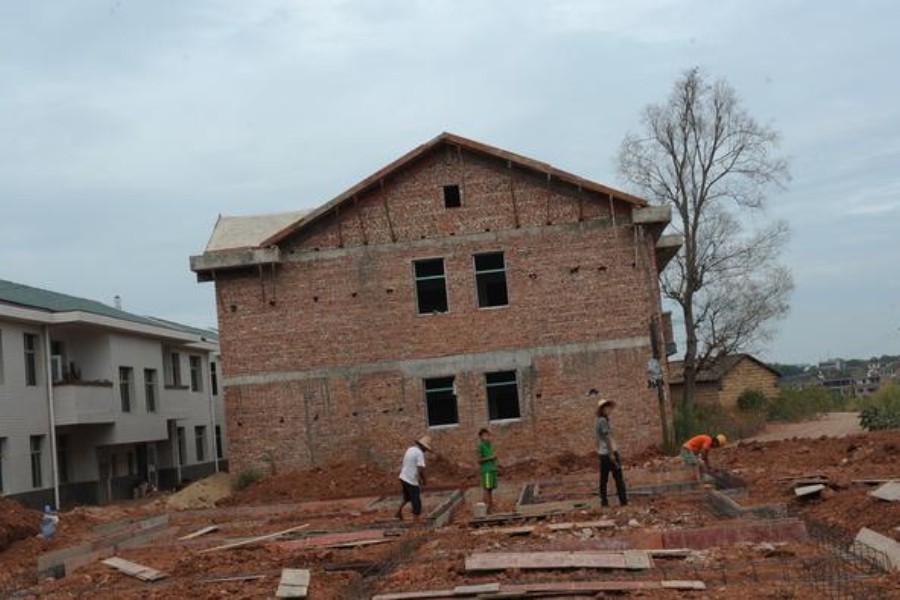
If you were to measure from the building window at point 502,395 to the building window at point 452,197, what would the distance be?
446 cm

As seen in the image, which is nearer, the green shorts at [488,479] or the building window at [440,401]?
the green shorts at [488,479]

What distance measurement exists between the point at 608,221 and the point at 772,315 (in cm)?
2085

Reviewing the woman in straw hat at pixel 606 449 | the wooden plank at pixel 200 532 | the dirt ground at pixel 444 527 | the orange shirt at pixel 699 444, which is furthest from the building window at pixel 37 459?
the woman in straw hat at pixel 606 449

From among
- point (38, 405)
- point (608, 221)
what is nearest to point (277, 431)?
point (38, 405)

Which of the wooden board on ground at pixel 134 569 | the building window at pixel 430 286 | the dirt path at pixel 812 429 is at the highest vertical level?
the building window at pixel 430 286

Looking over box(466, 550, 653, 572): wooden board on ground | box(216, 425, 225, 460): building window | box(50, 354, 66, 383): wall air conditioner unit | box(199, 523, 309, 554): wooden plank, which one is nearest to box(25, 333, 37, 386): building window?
box(50, 354, 66, 383): wall air conditioner unit

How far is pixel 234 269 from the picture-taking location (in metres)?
26.6

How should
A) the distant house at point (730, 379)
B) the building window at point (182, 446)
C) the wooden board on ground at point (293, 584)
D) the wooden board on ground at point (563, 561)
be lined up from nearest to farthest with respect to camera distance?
the wooden board on ground at point (293, 584)
the wooden board on ground at point (563, 561)
the building window at point (182, 446)
the distant house at point (730, 379)

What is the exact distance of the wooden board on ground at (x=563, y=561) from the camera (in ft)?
33.6

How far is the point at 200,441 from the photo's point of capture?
43.1m

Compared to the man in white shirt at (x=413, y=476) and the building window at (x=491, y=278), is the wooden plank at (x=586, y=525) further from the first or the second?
the building window at (x=491, y=278)

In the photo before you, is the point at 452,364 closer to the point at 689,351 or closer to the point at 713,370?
the point at 689,351

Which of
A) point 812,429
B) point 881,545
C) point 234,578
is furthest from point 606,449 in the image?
point 812,429

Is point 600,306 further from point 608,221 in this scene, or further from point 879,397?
point 879,397
